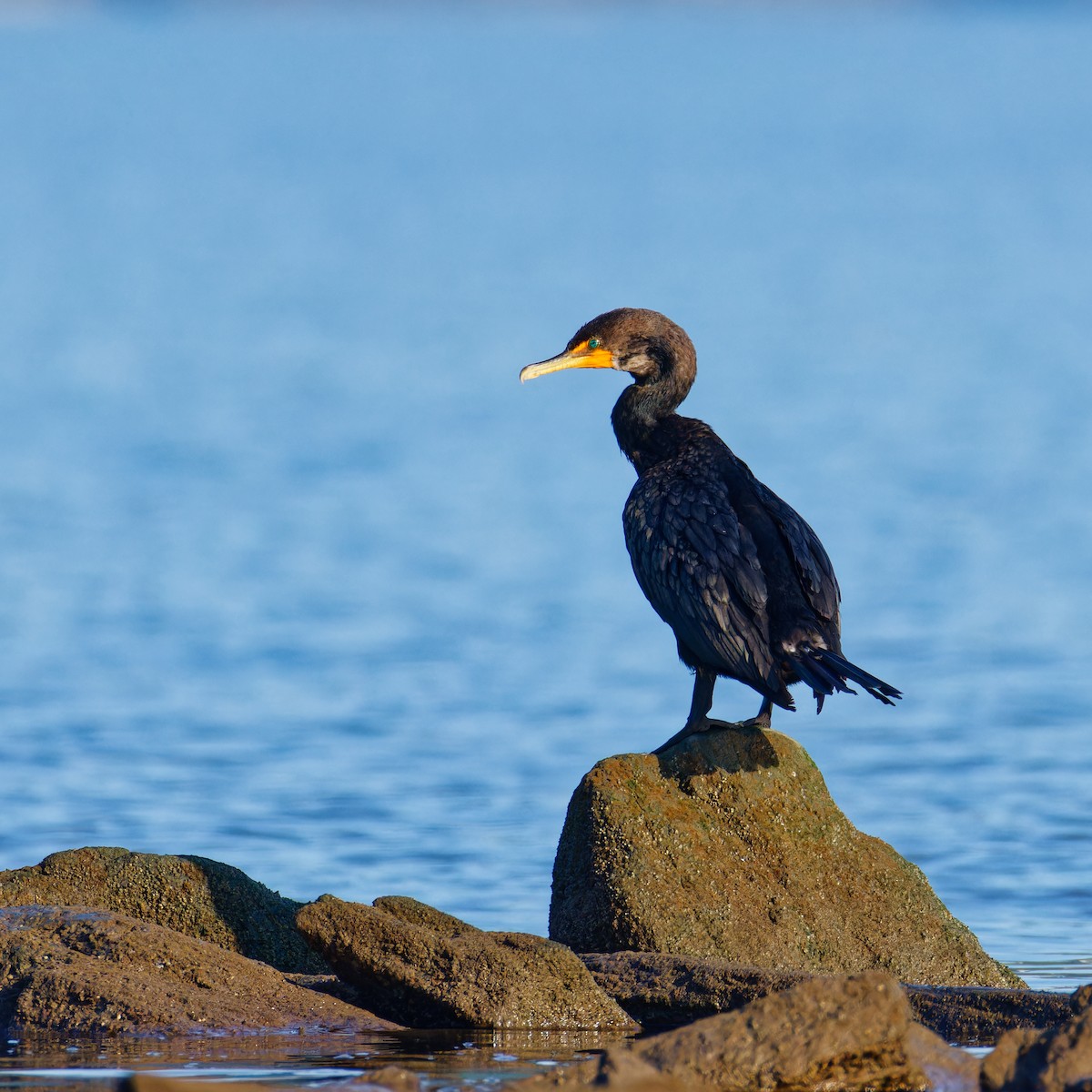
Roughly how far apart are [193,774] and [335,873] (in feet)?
8.73

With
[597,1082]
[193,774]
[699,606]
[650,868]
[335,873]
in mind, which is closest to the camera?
[597,1082]

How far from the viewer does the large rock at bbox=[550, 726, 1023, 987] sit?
6.74 metres

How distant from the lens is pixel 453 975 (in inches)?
237

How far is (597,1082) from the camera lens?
4410 millimetres

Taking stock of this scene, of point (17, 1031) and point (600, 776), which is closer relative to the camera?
point (17, 1031)

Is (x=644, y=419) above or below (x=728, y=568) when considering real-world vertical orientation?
above

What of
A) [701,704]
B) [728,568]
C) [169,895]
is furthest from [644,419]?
[169,895]

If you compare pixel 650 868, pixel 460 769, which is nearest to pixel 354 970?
pixel 650 868

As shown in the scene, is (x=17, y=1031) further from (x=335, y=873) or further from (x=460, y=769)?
(x=460, y=769)

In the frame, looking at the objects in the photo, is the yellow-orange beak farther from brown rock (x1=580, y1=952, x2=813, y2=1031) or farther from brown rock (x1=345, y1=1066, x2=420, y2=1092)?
brown rock (x1=345, y1=1066, x2=420, y2=1092)

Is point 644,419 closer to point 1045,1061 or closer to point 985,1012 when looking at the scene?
point 985,1012

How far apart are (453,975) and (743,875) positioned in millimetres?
1280

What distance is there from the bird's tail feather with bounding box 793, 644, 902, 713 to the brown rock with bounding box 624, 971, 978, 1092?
1979mm

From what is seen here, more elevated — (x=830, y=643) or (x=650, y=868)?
(x=830, y=643)
